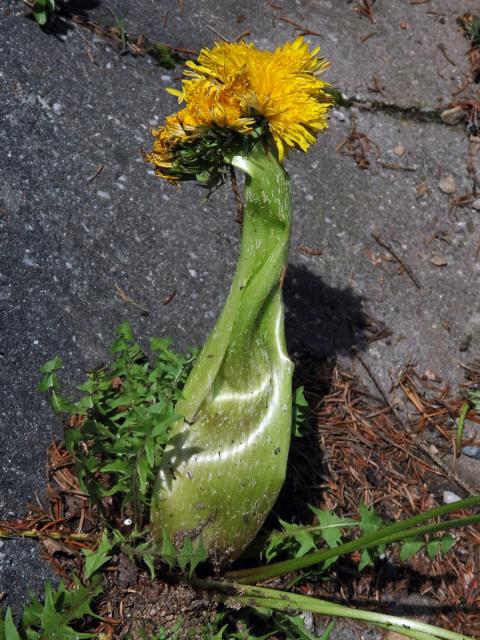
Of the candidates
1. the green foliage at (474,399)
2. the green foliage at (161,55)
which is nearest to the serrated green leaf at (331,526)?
the green foliage at (474,399)

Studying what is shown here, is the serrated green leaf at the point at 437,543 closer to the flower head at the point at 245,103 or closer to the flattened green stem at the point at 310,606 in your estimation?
the flattened green stem at the point at 310,606

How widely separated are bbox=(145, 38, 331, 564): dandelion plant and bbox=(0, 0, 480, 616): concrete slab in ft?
1.63

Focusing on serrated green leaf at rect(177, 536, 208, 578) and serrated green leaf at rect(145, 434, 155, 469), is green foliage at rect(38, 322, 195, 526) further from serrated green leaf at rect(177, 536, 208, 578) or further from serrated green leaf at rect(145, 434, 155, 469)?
serrated green leaf at rect(177, 536, 208, 578)

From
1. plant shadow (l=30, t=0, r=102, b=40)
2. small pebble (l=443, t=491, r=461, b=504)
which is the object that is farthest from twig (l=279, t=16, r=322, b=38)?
small pebble (l=443, t=491, r=461, b=504)

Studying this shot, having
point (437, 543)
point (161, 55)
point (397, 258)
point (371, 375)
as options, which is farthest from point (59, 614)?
point (161, 55)

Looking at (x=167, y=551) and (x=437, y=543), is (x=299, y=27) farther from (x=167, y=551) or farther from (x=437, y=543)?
(x=167, y=551)

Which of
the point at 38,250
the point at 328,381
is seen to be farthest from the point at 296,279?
the point at 38,250

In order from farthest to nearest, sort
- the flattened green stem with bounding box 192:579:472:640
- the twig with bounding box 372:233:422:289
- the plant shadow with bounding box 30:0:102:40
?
the twig with bounding box 372:233:422:289 → the plant shadow with bounding box 30:0:102:40 → the flattened green stem with bounding box 192:579:472:640

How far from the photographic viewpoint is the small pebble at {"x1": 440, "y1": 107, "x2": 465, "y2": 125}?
3533mm

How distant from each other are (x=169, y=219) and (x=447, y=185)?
137 centimetres

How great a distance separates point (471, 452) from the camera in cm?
275

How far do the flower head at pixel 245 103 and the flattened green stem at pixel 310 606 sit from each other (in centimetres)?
114

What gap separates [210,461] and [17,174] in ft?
4.12

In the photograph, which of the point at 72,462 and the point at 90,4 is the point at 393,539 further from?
the point at 90,4
